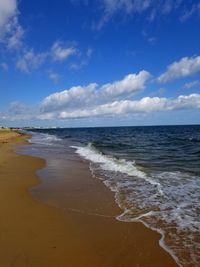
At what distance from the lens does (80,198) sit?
937 cm

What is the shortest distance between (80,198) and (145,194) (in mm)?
2238

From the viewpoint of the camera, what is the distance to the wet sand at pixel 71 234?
5137 mm

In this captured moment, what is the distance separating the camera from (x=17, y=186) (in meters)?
10.9

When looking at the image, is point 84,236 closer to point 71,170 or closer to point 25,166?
point 71,170

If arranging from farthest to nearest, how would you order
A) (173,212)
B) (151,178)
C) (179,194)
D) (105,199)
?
(151,178), (179,194), (105,199), (173,212)

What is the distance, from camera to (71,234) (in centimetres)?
633

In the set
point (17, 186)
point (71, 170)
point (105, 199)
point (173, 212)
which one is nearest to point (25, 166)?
point (71, 170)

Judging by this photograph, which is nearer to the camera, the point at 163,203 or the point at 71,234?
the point at 71,234

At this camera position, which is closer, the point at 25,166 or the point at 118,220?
the point at 118,220

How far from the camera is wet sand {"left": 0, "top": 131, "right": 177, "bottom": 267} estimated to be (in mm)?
5137

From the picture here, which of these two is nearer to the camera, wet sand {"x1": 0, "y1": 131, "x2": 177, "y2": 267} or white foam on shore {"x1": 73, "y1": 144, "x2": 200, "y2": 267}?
wet sand {"x1": 0, "y1": 131, "x2": 177, "y2": 267}

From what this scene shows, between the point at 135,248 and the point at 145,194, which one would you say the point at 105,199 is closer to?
the point at 145,194

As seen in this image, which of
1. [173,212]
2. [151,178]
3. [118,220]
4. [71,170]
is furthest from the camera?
[71,170]

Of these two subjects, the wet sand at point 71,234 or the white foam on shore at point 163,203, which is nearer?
the wet sand at point 71,234
